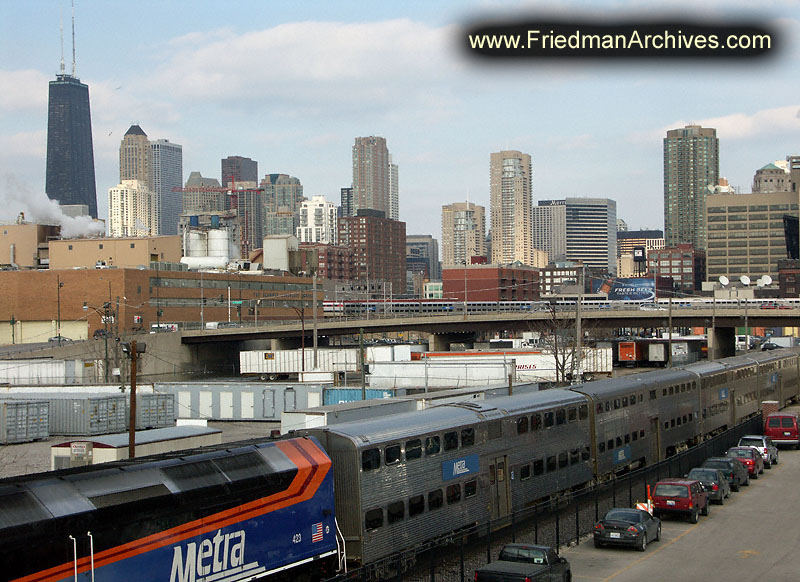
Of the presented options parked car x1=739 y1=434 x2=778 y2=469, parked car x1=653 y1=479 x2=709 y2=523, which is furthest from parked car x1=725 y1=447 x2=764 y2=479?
parked car x1=653 y1=479 x2=709 y2=523

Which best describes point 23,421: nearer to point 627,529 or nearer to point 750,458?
point 750,458

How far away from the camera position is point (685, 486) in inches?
1115

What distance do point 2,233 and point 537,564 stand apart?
170 m

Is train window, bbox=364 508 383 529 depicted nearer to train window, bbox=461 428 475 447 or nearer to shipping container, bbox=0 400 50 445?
train window, bbox=461 428 475 447

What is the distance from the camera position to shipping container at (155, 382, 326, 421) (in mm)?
60125

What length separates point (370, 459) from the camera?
1991 cm

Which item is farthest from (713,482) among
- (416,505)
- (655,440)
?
(416,505)

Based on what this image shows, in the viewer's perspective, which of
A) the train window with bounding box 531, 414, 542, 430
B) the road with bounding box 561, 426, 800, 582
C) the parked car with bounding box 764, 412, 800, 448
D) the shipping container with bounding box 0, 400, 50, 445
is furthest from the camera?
the shipping container with bounding box 0, 400, 50, 445

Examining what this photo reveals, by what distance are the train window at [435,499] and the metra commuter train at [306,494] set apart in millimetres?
56

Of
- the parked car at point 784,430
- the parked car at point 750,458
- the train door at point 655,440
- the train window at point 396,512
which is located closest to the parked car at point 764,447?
the parked car at point 750,458

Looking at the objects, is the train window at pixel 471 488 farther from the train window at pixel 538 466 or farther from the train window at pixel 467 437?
the train window at pixel 538 466

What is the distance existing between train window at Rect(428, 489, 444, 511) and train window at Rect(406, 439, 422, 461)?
1172 mm

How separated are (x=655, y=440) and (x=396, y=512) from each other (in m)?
20.1

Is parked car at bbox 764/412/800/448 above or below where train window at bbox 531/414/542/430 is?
below
